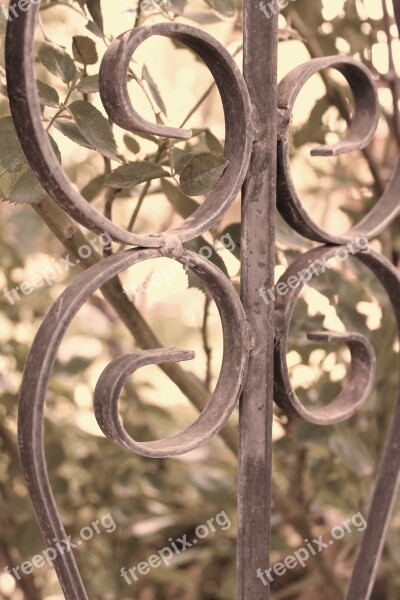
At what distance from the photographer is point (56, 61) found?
477mm

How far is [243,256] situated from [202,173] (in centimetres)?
6

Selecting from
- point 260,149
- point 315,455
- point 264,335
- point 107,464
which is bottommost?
point 315,455

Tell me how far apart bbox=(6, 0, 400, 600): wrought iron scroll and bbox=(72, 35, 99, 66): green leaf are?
0.34 feet

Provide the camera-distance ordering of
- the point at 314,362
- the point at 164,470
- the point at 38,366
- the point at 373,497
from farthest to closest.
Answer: the point at 164,470 → the point at 314,362 → the point at 373,497 → the point at 38,366

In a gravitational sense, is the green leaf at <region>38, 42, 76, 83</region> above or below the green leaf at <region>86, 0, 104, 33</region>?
below

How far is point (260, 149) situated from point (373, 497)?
0.30m

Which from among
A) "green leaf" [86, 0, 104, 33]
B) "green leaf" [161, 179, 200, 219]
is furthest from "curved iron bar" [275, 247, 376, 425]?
"green leaf" [86, 0, 104, 33]

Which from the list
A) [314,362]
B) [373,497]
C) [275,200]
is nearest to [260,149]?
[275,200]

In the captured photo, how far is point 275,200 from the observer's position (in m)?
0.48

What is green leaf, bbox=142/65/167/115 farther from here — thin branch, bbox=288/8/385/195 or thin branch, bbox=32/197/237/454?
thin branch, bbox=288/8/385/195

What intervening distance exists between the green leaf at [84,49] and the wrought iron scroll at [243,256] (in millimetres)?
104

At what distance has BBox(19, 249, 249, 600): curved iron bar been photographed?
0.39 m

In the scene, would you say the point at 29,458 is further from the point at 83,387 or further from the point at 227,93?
the point at 83,387

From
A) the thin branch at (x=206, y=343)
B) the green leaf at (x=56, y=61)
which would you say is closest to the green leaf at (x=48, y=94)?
the green leaf at (x=56, y=61)
